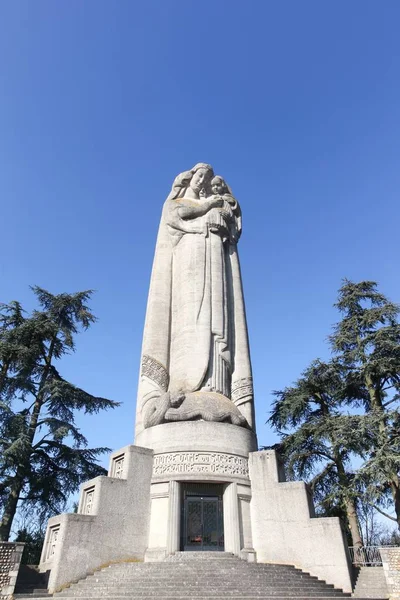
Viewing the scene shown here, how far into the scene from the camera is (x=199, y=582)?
8.74 meters

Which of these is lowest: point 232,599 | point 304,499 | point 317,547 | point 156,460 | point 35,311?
point 232,599

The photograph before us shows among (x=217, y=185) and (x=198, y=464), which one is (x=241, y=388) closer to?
(x=198, y=464)

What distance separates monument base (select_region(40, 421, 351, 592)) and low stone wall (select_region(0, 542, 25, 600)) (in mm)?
735

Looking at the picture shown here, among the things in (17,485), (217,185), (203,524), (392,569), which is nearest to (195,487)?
(203,524)

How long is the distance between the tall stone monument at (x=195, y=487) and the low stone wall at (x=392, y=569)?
3.36 ft

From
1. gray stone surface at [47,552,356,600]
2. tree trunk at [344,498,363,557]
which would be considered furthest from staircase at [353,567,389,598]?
tree trunk at [344,498,363,557]

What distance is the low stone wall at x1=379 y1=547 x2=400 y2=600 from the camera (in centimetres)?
1030

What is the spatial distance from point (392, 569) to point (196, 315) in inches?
338

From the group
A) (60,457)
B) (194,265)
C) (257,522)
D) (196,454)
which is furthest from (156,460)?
(60,457)

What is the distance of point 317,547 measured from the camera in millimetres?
10836

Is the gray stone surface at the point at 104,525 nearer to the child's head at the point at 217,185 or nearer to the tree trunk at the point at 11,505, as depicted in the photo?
the tree trunk at the point at 11,505

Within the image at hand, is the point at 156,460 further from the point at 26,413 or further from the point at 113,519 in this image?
the point at 26,413

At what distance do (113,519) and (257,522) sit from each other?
3.56 metres

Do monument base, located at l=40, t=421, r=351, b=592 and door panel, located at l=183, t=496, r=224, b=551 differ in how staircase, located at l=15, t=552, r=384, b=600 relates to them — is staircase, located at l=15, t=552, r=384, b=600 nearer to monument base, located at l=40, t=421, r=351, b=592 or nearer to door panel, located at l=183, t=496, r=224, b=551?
monument base, located at l=40, t=421, r=351, b=592
